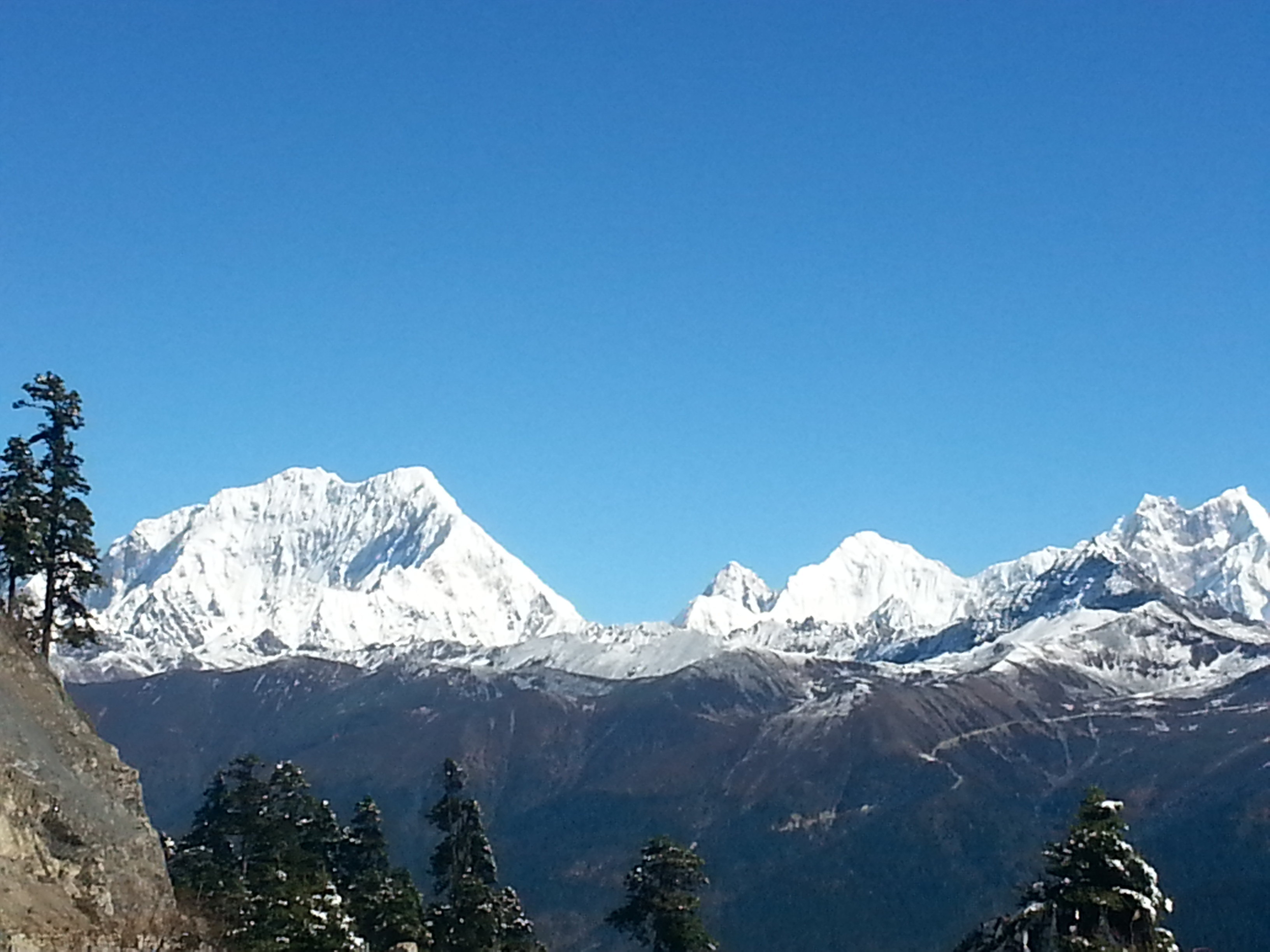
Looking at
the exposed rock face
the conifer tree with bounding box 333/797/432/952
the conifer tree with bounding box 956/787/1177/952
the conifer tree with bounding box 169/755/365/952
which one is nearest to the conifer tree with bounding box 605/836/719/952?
the conifer tree with bounding box 333/797/432/952

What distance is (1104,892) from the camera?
43000 millimetres

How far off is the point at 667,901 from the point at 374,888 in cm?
1794

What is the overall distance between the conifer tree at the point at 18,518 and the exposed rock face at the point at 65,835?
15.3ft

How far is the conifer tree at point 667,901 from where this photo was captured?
73500mm

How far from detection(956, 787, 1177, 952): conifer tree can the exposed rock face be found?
2936cm

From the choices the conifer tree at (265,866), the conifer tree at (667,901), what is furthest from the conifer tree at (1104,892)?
the conifer tree at (667,901)

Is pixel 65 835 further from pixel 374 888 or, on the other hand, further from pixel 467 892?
pixel 467 892

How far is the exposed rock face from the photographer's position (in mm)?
48000

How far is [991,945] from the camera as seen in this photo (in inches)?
2004

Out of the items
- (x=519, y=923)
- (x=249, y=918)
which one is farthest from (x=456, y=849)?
(x=249, y=918)

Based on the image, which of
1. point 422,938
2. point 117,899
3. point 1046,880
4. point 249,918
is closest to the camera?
point 1046,880

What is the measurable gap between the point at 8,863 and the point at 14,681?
47.6 feet

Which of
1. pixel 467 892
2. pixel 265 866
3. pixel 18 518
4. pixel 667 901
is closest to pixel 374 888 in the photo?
pixel 467 892

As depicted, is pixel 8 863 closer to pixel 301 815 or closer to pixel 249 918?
pixel 249 918
